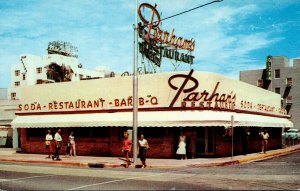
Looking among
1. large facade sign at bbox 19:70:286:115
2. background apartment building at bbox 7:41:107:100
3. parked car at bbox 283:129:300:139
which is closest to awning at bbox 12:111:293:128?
large facade sign at bbox 19:70:286:115

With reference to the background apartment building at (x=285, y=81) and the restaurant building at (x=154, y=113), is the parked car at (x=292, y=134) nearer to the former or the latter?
the background apartment building at (x=285, y=81)

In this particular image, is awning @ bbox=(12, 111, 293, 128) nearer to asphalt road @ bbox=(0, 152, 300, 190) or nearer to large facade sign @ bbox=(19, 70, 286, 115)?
large facade sign @ bbox=(19, 70, 286, 115)

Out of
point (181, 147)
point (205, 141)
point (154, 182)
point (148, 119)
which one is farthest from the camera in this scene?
point (205, 141)

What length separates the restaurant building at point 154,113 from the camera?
23422 mm

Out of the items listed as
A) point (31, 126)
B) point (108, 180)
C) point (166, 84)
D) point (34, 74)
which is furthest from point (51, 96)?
point (34, 74)

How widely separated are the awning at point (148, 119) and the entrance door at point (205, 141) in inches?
57.1

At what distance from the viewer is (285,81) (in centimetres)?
6188

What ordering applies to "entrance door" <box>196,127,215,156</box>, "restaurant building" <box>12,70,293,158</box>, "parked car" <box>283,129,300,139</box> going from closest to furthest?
"restaurant building" <box>12,70,293,158</box>, "entrance door" <box>196,127,215,156</box>, "parked car" <box>283,129,300,139</box>

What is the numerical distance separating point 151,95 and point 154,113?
3.92 feet

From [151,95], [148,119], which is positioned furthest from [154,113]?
[151,95]

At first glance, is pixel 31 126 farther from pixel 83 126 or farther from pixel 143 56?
pixel 143 56

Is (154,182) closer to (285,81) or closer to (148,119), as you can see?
(148,119)

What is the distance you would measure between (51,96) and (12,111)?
35.3 feet

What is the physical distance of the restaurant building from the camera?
23.4 metres
